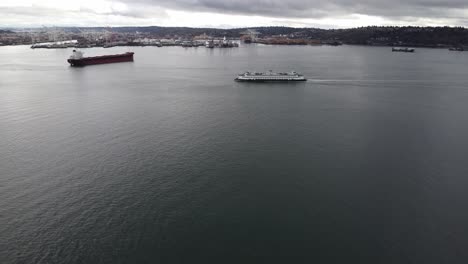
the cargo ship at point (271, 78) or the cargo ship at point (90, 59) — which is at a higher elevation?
the cargo ship at point (90, 59)

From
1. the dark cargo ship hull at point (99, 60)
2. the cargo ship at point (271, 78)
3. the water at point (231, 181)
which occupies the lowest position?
the water at point (231, 181)

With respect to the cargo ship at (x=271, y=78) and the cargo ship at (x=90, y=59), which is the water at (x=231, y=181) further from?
the cargo ship at (x=90, y=59)

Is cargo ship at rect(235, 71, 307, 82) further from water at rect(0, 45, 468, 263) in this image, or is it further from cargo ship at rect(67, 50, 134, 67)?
cargo ship at rect(67, 50, 134, 67)

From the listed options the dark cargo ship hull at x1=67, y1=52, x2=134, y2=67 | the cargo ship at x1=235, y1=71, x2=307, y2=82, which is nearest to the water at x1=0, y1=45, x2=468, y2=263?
the cargo ship at x1=235, y1=71, x2=307, y2=82

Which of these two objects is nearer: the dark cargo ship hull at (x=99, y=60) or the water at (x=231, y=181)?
the water at (x=231, y=181)

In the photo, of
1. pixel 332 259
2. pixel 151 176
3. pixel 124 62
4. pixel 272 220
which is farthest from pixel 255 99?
pixel 124 62

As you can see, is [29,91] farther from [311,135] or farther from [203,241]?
[203,241]

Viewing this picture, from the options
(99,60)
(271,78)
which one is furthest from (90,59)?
(271,78)

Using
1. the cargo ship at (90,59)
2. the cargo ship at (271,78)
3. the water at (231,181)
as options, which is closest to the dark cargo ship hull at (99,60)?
the cargo ship at (90,59)

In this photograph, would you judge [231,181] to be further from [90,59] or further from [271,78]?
[90,59]
